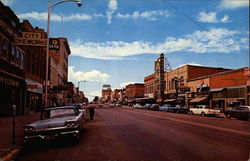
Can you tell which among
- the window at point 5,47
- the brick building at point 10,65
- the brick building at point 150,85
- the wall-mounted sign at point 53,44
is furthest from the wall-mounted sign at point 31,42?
the brick building at point 150,85

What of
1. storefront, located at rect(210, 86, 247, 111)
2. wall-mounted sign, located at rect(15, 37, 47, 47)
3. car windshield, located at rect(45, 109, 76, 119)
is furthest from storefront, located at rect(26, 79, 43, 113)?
storefront, located at rect(210, 86, 247, 111)

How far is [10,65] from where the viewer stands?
2089 centimetres

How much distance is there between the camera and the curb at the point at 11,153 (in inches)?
276

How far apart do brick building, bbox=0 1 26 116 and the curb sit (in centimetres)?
1224

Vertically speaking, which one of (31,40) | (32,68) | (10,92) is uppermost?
(31,40)

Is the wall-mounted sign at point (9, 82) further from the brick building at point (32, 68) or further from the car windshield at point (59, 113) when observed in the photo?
the car windshield at point (59, 113)

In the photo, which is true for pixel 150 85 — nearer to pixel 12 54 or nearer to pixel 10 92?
pixel 10 92

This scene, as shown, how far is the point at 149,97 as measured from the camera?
79625 mm

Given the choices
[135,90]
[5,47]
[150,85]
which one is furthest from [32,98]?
[135,90]

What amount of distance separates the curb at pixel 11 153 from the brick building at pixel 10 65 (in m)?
12.2

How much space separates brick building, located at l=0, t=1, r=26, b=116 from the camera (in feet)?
63.1

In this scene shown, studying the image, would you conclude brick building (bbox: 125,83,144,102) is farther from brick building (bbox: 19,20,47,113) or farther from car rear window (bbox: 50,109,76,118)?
car rear window (bbox: 50,109,76,118)

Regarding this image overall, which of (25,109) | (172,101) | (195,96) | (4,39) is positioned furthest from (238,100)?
(4,39)

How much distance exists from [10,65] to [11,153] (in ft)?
50.5
